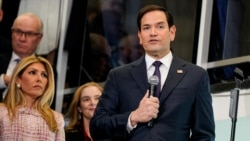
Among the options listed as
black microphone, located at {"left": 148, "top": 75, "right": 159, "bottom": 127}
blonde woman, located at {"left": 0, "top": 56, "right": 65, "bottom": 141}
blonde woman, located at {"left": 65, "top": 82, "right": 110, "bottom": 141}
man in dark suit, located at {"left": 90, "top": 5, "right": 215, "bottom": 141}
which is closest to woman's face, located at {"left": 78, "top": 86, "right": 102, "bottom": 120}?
blonde woman, located at {"left": 65, "top": 82, "right": 110, "bottom": 141}

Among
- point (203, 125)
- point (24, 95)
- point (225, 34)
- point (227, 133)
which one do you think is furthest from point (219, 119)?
point (203, 125)

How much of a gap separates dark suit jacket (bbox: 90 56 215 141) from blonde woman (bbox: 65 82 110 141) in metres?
1.53

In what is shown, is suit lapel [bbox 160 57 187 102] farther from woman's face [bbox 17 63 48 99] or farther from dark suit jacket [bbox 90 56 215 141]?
woman's face [bbox 17 63 48 99]

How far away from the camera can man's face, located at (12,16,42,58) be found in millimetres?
4711

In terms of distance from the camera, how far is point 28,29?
15.5 ft

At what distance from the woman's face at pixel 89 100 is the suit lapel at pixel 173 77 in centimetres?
164

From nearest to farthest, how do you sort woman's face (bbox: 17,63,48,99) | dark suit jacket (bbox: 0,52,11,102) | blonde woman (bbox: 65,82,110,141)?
1. woman's face (bbox: 17,63,48,99)
2. blonde woman (bbox: 65,82,110,141)
3. dark suit jacket (bbox: 0,52,11,102)

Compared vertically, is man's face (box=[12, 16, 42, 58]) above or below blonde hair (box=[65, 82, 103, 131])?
above

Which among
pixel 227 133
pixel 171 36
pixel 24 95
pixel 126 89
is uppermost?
pixel 171 36

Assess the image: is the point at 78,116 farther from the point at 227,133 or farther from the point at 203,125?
the point at 203,125

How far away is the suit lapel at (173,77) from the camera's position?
258 cm

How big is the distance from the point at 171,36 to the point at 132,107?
44 cm

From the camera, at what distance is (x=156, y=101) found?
7.99 feet

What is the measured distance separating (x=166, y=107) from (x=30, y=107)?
135cm
